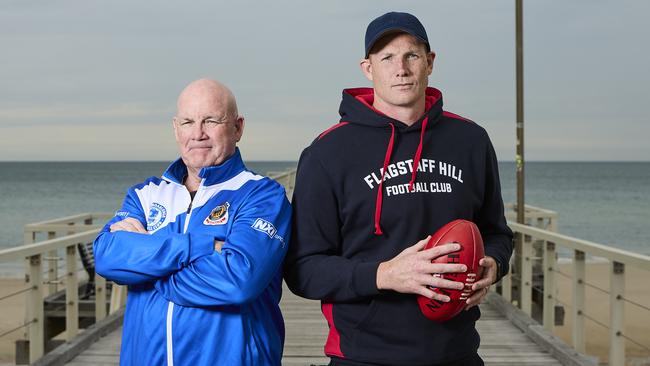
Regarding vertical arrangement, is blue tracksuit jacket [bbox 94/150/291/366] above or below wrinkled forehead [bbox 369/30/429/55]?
below

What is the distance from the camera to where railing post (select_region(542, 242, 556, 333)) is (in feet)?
20.8

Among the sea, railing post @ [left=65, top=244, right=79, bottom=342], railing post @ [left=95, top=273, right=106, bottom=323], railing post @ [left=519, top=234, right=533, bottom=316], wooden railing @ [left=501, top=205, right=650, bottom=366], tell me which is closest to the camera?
wooden railing @ [left=501, top=205, right=650, bottom=366]

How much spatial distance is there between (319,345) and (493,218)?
348 cm

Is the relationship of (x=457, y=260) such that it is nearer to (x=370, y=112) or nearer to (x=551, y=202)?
(x=370, y=112)

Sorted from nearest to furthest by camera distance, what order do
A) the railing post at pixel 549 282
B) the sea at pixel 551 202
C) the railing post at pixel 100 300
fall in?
the railing post at pixel 549 282 → the railing post at pixel 100 300 → the sea at pixel 551 202

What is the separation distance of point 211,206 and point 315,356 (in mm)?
3232

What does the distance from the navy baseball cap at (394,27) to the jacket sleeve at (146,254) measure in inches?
29.3

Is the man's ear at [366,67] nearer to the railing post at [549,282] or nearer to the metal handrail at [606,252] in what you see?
the metal handrail at [606,252]

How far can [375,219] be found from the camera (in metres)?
2.06

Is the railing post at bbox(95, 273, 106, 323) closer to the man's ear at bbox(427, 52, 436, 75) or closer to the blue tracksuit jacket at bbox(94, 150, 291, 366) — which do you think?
the blue tracksuit jacket at bbox(94, 150, 291, 366)

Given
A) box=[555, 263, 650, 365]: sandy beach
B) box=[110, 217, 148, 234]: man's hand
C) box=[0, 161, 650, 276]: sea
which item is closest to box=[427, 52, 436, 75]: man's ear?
box=[110, 217, 148, 234]: man's hand

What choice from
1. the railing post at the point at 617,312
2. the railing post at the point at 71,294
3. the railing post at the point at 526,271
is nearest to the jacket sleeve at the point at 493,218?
the railing post at the point at 617,312

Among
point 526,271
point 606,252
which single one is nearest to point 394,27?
point 606,252

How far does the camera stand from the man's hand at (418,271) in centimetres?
191
